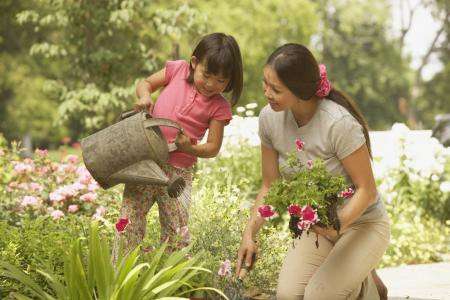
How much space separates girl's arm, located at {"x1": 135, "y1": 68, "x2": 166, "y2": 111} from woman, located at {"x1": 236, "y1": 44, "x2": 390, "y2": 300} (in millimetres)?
586

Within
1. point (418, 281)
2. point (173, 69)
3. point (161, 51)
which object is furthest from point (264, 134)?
point (161, 51)

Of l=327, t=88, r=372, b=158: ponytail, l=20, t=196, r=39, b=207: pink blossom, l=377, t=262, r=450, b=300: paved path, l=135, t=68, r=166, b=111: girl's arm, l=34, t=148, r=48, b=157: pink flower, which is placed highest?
l=135, t=68, r=166, b=111: girl's arm

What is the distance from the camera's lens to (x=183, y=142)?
12.6ft

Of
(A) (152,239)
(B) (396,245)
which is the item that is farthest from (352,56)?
(A) (152,239)

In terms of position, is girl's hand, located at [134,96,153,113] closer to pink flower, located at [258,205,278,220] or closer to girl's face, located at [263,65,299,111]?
girl's face, located at [263,65,299,111]

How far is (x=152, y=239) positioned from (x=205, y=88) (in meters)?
1.11

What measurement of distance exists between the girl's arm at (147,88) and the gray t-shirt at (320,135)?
1.91ft

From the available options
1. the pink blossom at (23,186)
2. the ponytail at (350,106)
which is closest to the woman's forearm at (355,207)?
the ponytail at (350,106)

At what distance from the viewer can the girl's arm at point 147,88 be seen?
402 cm

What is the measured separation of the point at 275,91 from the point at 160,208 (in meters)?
1.00

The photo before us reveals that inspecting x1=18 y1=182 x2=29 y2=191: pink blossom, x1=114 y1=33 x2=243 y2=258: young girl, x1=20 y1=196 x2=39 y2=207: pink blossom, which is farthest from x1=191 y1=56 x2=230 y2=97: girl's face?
x1=18 y1=182 x2=29 y2=191: pink blossom

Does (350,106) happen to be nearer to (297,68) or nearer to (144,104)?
(297,68)

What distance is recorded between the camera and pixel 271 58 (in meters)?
3.61

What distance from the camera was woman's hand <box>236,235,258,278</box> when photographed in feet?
12.3
